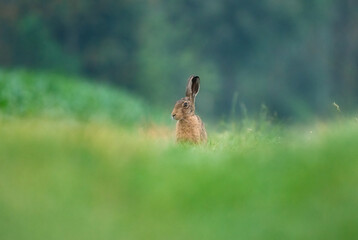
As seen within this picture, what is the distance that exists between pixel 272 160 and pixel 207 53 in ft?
183

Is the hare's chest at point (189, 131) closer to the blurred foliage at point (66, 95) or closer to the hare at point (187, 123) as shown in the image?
the hare at point (187, 123)

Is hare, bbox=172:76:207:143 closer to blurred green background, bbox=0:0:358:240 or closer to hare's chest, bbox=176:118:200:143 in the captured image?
hare's chest, bbox=176:118:200:143

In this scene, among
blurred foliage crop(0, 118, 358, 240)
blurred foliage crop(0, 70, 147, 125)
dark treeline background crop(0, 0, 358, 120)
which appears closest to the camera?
blurred foliage crop(0, 118, 358, 240)

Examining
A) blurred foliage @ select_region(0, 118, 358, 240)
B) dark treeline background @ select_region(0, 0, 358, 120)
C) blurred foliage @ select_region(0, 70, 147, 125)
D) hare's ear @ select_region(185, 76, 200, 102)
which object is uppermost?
dark treeline background @ select_region(0, 0, 358, 120)

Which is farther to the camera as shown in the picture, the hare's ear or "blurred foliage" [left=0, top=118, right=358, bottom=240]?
the hare's ear

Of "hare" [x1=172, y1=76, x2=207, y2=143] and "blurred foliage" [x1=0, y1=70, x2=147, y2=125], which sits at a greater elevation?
"blurred foliage" [x1=0, y1=70, x2=147, y2=125]

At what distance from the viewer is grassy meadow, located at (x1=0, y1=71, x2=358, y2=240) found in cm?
505

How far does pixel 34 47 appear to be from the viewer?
48.6 metres

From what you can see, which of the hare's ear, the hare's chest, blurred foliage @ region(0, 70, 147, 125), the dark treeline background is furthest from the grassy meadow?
the dark treeline background

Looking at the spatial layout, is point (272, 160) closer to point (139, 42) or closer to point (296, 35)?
point (139, 42)

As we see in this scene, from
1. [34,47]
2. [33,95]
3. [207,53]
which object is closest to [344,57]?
[207,53]

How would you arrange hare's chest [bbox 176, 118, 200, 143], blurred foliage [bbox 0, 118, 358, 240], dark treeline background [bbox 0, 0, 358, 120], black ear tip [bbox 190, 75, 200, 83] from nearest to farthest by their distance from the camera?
1. blurred foliage [bbox 0, 118, 358, 240]
2. hare's chest [bbox 176, 118, 200, 143]
3. black ear tip [bbox 190, 75, 200, 83]
4. dark treeline background [bbox 0, 0, 358, 120]

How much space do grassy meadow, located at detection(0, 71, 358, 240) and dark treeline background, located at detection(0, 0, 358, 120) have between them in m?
42.2

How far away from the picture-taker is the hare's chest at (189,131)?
9.55 m
